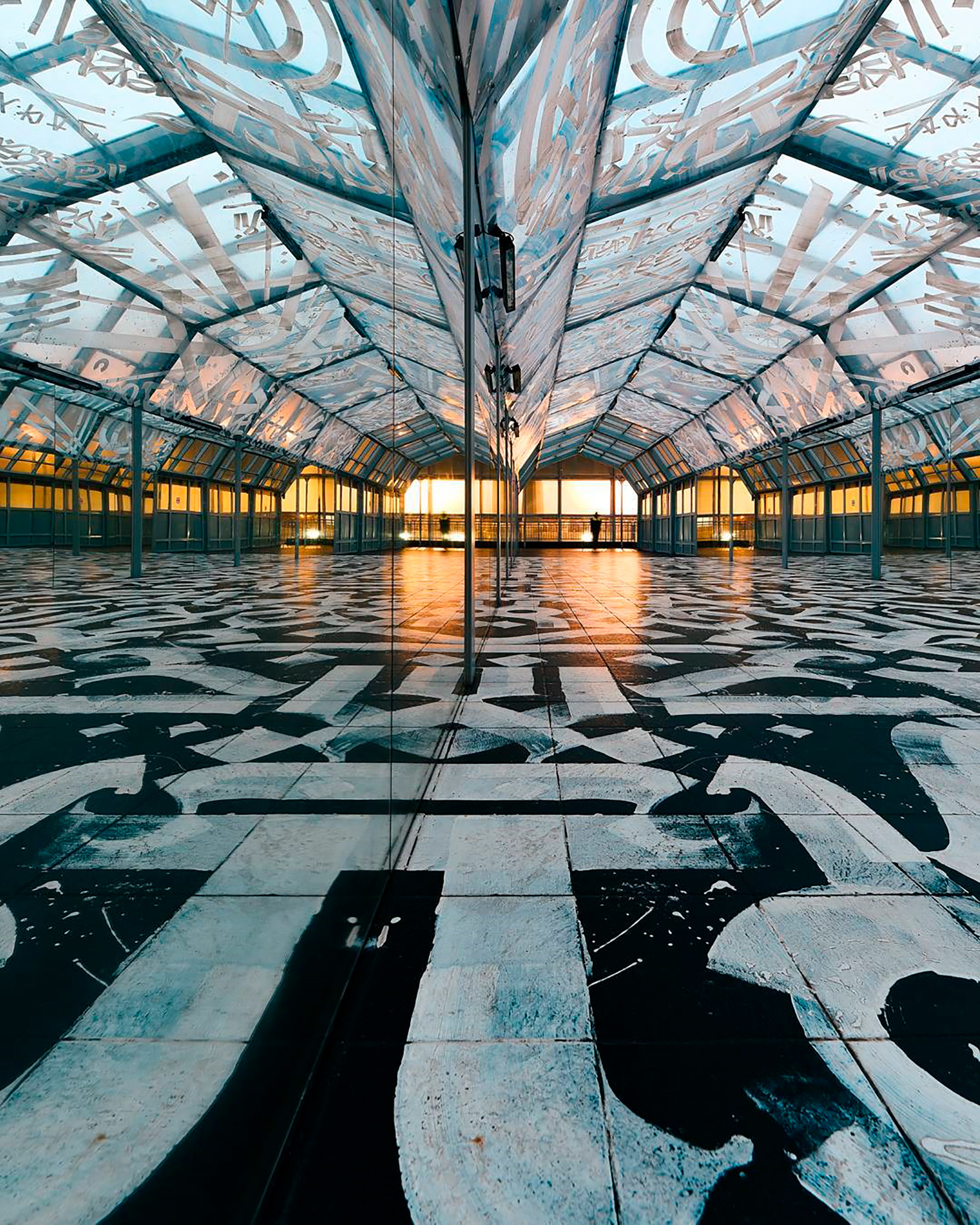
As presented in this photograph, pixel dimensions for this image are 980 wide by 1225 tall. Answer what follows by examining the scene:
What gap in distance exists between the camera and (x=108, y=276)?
3.82 meters

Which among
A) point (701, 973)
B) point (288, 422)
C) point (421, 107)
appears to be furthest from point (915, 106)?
point (288, 422)

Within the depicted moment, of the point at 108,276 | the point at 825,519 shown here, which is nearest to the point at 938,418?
the point at 825,519

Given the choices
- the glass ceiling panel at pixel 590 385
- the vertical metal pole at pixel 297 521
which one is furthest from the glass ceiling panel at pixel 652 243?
the vertical metal pole at pixel 297 521

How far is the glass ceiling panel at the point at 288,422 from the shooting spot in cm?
2244

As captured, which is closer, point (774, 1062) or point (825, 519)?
point (774, 1062)

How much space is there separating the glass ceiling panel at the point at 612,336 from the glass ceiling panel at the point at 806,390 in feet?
12.8

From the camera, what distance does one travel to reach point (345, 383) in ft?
67.6

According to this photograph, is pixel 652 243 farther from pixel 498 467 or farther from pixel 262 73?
pixel 262 73

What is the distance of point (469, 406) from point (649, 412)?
90.2ft

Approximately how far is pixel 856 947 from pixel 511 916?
0.87m

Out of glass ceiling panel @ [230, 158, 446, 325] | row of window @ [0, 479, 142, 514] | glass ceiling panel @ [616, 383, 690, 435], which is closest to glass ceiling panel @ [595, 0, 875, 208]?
glass ceiling panel @ [230, 158, 446, 325]

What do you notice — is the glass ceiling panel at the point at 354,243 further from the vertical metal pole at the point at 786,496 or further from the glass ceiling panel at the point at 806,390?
the vertical metal pole at the point at 786,496

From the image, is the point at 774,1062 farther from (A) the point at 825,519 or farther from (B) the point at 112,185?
(A) the point at 825,519

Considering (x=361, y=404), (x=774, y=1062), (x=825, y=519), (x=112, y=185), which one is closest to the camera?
(x=774, y=1062)
